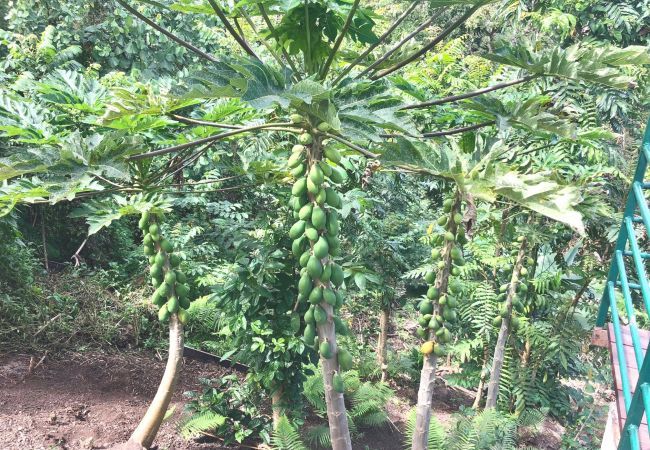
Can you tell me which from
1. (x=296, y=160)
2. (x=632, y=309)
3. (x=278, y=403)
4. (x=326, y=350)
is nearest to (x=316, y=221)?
(x=296, y=160)

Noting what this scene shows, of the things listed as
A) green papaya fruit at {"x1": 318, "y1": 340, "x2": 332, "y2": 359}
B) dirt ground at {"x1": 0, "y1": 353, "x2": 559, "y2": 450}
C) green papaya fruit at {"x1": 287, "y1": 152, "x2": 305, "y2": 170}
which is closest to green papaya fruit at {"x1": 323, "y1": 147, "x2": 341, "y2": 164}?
green papaya fruit at {"x1": 287, "y1": 152, "x2": 305, "y2": 170}

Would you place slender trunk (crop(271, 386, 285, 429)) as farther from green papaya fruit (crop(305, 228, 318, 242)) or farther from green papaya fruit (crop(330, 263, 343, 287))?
green papaya fruit (crop(305, 228, 318, 242))

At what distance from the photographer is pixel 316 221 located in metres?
1.79

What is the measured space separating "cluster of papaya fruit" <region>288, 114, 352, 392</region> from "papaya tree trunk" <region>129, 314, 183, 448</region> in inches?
43.5

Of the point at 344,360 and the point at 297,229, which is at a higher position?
the point at 297,229

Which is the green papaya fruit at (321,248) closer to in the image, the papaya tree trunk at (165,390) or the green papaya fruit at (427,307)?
the green papaya fruit at (427,307)

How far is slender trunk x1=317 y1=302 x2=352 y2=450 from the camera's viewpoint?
197 centimetres

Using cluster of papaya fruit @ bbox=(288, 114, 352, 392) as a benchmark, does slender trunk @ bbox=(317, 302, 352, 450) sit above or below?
below

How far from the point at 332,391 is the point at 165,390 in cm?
125

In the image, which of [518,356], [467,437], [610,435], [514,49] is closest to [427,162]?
[514,49]

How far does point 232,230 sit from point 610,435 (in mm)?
2347

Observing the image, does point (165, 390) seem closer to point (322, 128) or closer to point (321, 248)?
point (321, 248)

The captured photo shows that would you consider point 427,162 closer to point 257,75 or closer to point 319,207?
point 319,207

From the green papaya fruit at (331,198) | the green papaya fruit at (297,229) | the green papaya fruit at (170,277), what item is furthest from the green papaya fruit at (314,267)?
the green papaya fruit at (170,277)
